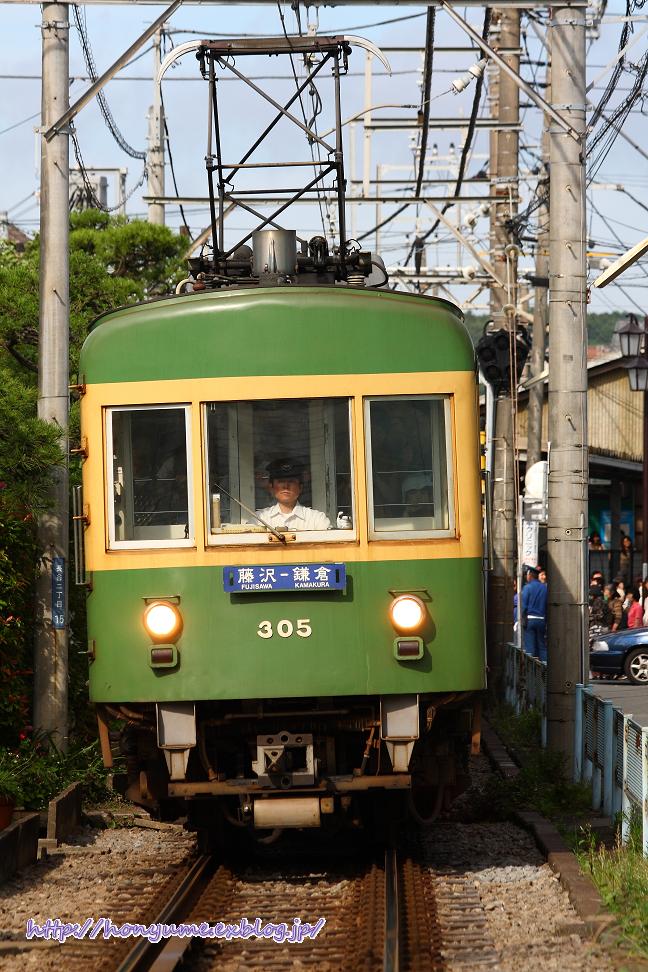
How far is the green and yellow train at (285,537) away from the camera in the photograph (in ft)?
23.9

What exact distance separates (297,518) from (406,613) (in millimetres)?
729

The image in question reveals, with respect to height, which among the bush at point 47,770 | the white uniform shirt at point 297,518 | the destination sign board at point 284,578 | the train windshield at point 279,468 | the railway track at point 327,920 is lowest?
the railway track at point 327,920

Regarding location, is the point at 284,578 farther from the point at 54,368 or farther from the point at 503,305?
the point at 503,305

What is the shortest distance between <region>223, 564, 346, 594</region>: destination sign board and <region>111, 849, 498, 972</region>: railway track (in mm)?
1541

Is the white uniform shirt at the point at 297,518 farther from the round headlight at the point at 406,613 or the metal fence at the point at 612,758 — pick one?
the metal fence at the point at 612,758

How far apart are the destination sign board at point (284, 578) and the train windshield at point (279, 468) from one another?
18cm

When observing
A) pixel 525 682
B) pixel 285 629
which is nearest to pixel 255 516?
pixel 285 629

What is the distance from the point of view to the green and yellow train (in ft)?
23.9

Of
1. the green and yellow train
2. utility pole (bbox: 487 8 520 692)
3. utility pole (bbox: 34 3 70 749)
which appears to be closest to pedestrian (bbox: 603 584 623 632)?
utility pole (bbox: 487 8 520 692)

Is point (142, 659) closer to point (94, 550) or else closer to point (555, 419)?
point (94, 550)

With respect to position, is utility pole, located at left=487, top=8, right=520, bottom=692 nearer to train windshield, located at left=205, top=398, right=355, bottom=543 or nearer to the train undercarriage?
the train undercarriage

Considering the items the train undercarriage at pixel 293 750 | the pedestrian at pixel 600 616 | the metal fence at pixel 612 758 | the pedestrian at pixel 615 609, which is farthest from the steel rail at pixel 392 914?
the pedestrian at pixel 600 616

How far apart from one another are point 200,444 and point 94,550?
798mm

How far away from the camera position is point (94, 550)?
7559 millimetres
